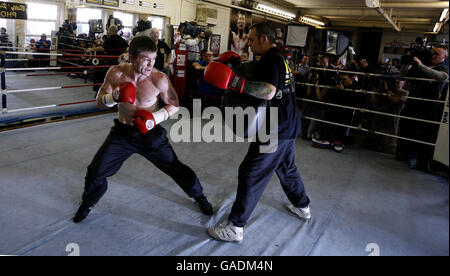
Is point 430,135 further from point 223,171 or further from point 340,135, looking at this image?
point 223,171

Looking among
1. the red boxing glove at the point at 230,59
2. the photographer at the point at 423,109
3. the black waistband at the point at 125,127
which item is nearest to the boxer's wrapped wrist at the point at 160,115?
the black waistband at the point at 125,127

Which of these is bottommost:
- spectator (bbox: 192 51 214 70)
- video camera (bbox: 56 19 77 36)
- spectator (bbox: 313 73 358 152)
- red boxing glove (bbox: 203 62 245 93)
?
A: spectator (bbox: 313 73 358 152)

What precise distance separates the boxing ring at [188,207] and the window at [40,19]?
319 inches

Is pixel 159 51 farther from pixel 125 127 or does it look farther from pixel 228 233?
pixel 228 233

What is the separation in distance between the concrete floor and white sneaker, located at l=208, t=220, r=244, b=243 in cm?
5

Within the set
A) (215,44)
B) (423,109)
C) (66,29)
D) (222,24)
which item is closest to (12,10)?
(66,29)

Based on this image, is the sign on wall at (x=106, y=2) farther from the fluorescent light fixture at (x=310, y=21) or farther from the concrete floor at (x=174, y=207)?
the fluorescent light fixture at (x=310, y=21)

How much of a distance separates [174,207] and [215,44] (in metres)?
8.57

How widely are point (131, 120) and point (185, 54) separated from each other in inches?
149

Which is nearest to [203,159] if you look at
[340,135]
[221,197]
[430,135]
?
[221,197]

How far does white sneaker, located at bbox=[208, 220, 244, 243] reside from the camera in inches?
81.4

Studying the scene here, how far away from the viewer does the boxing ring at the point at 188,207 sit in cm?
189

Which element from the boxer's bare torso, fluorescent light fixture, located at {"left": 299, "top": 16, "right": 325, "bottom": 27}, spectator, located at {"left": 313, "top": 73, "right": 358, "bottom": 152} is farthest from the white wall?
the boxer's bare torso

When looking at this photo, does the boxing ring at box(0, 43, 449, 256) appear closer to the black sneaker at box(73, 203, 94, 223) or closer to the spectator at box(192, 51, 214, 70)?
the black sneaker at box(73, 203, 94, 223)
